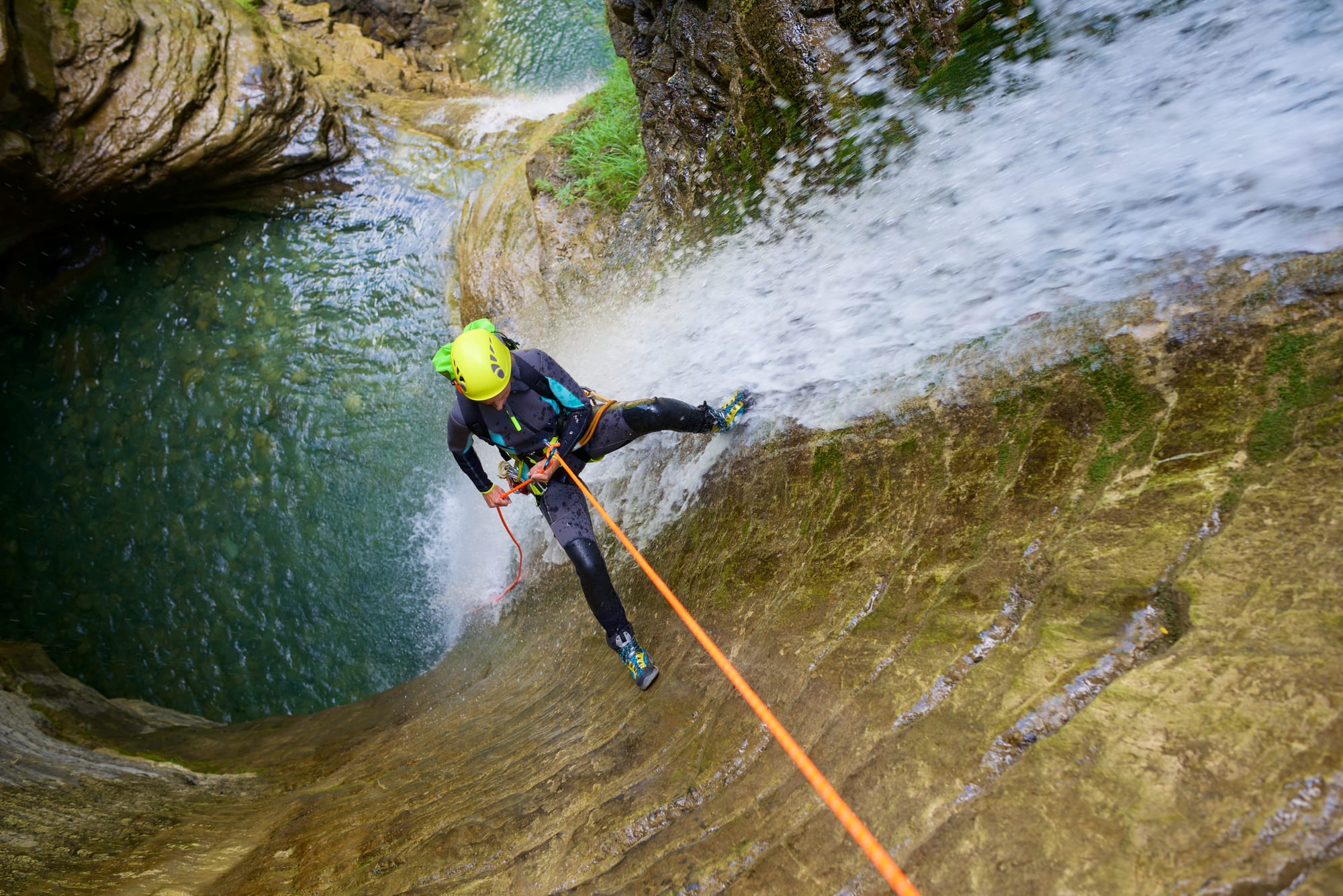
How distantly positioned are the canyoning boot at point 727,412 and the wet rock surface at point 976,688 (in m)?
0.42

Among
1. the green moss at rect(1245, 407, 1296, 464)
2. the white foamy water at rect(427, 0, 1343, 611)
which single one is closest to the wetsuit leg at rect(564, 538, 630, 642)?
the white foamy water at rect(427, 0, 1343, 611)

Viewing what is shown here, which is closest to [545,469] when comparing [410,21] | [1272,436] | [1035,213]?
[1035,213]

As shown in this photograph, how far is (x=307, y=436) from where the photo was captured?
7.07m

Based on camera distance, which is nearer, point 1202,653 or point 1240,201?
point 1202,653

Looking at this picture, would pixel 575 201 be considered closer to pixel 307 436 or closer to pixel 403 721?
pixel 307 436

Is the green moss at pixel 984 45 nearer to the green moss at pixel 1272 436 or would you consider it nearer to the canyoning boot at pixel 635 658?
the green moss at pixel 1272 436

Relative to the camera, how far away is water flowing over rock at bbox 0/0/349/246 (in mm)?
6730

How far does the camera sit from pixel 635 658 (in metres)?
3.12

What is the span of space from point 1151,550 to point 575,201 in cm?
582

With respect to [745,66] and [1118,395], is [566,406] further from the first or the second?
[745,66]

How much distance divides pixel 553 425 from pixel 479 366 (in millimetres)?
561

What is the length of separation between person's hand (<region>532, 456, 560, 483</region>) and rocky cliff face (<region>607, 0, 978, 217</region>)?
2717 millimetres

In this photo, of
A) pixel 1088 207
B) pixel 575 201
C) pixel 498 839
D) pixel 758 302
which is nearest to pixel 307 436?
pixel 575 201

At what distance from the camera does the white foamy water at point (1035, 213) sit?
2584 millimetres
